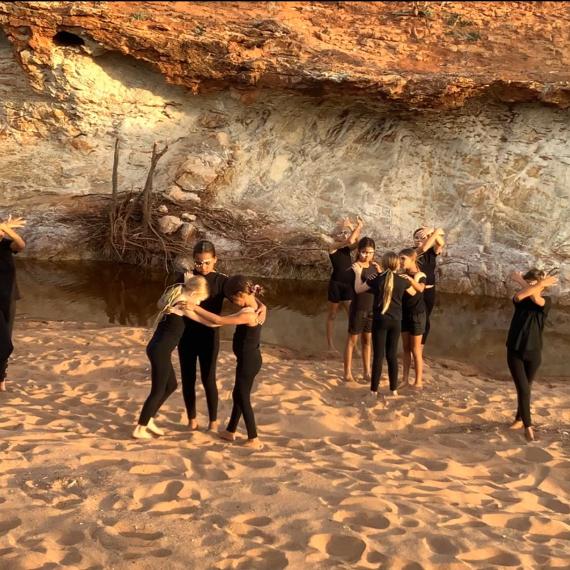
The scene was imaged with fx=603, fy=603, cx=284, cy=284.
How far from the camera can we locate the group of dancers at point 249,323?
5.25 metres

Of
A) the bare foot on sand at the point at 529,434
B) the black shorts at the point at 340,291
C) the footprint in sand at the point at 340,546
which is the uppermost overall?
the black shorts at the point at 340,291

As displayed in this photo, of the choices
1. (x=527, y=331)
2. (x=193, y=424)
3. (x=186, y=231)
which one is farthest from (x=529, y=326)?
(x=186, y=231)

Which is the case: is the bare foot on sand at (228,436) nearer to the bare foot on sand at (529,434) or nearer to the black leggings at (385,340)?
the black leggings at (385,340)

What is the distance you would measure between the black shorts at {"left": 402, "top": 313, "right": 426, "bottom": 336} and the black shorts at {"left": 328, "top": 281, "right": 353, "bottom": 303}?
1406 millimetres

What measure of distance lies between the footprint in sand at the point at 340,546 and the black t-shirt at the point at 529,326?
3.11m

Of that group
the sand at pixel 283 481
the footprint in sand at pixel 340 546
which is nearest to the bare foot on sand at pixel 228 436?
the sand at pixel 283 481

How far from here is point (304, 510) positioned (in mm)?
4168

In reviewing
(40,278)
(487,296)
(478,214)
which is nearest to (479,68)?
(478,214)

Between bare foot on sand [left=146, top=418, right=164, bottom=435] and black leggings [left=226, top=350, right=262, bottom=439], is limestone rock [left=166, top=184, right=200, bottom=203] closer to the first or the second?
bare foot on sand [left=146, top=418, right=164, bottom=435]

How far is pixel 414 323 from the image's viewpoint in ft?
24.6

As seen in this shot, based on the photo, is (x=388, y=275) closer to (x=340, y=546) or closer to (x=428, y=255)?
(x=428, y=255)

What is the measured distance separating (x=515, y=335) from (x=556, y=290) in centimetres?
760

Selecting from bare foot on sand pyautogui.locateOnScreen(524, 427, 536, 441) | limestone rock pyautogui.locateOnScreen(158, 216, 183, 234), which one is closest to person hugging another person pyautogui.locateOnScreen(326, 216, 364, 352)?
bare foot on sand pyautogui.locateOnScreen(524, 427, 536, 441)

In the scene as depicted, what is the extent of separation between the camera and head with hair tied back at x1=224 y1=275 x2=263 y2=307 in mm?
5188
